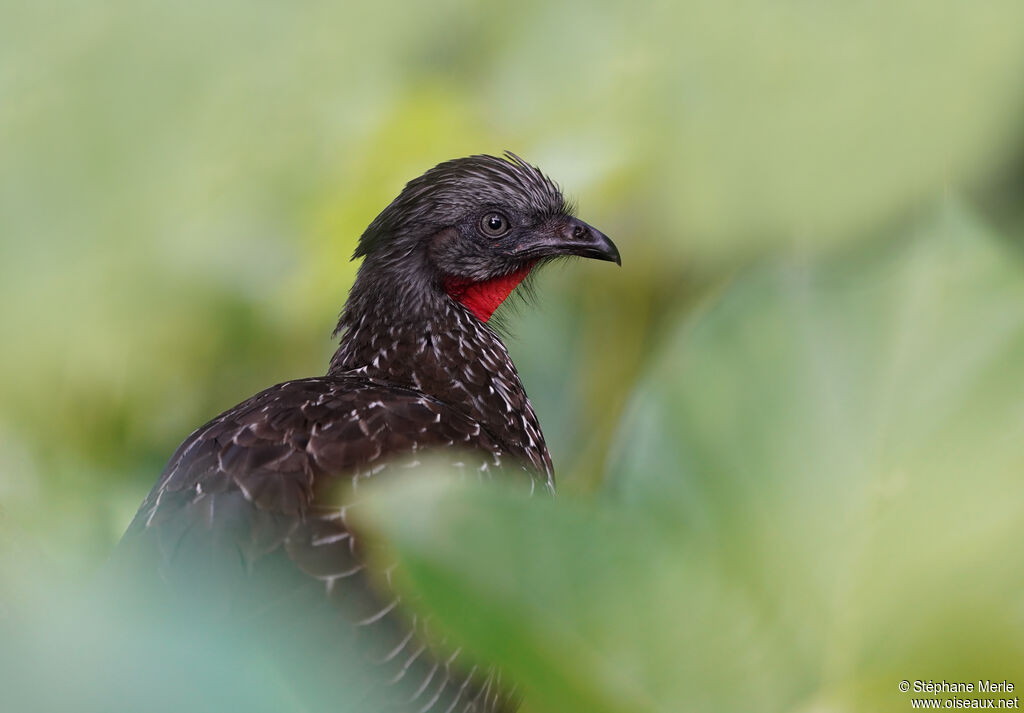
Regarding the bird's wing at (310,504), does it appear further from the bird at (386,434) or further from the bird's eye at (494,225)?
the bird's eye at (494,225)

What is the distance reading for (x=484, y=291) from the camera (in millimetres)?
2146

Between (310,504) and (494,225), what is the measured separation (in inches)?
→ 34.0

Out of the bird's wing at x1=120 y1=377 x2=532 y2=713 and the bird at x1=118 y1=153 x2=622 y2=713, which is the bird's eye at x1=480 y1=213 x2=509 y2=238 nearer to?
the bird at x1=118 y1=153 x2=622 y2=713

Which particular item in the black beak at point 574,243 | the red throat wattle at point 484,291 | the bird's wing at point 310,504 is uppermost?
the black beak at point 574,243

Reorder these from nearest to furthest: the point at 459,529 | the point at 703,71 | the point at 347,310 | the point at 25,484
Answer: the point at 459,529, the point at 25,484, the point at 703,71, the point at 347,310

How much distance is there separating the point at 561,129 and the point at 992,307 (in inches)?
35.0

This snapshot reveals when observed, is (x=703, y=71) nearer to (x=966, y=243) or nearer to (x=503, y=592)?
(x=966, y=243)

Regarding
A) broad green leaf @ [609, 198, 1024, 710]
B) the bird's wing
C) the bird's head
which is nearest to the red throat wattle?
the bird's head

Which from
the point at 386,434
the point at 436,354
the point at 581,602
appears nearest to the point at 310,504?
the point at 386,434

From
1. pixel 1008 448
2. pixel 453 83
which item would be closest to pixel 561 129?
pixel 453 83

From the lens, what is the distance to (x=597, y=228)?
194 centimetres

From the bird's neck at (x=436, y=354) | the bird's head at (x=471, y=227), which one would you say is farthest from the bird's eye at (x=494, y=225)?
the bird's neck at (x=436, y=354)

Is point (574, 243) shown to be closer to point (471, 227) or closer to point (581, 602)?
point (471, 227)

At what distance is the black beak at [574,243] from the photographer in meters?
1.92
